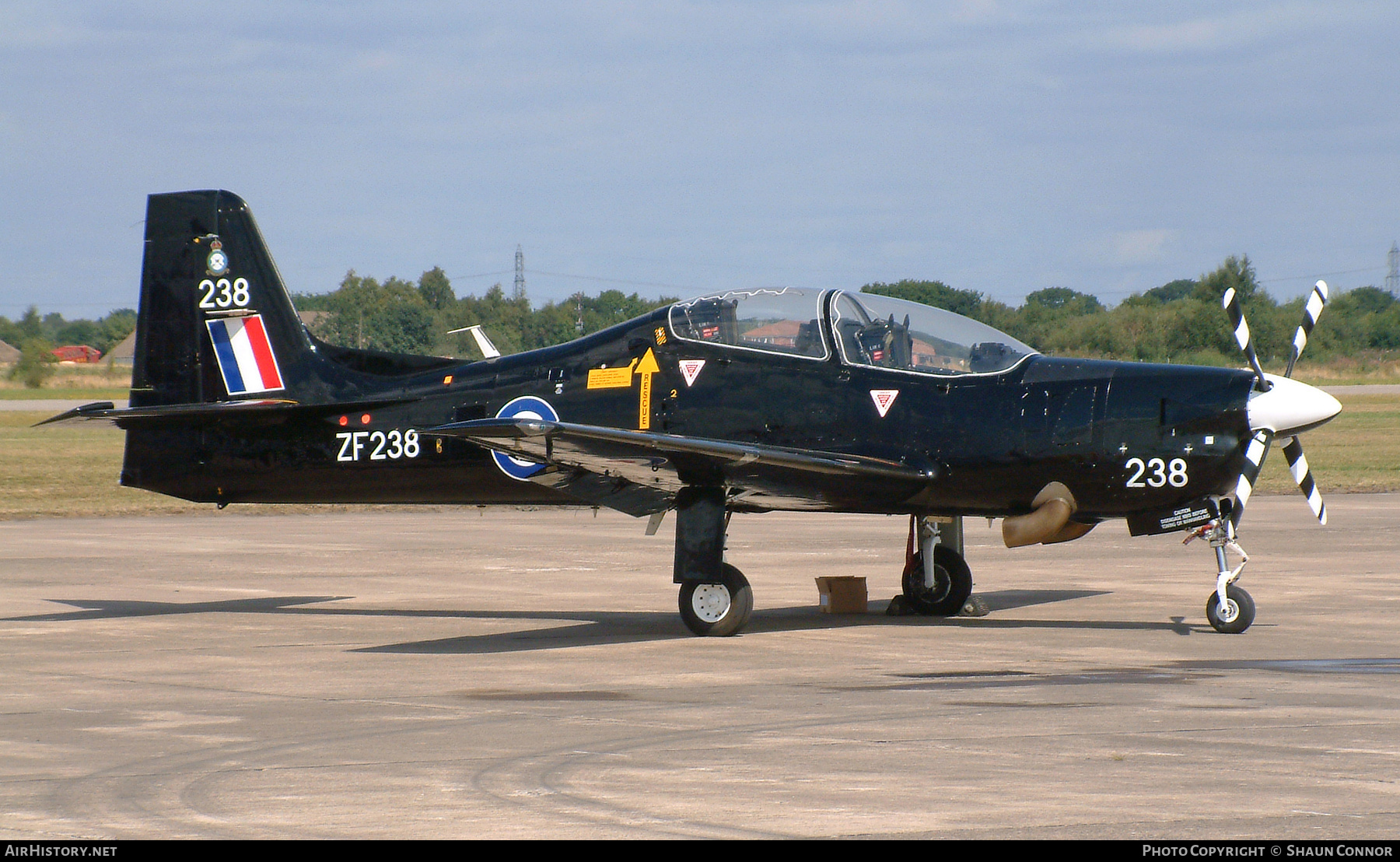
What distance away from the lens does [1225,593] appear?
1206 cm

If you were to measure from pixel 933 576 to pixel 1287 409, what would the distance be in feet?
12.0

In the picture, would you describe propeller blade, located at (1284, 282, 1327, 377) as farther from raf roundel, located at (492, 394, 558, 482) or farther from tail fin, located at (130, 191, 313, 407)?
tail fin, located at (130, 191, 313, 407)

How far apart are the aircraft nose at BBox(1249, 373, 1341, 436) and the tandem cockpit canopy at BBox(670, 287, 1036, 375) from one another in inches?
73.8

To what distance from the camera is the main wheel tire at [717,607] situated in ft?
40.2

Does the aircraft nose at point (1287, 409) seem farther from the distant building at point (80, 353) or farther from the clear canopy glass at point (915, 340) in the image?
the distant building at point (80, 353)

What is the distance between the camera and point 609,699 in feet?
30.3

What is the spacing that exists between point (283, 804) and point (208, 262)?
9439 mm

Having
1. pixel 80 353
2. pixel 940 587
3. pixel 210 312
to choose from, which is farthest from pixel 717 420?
pixel 80 353

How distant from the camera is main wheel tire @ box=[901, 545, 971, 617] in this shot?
13836mm

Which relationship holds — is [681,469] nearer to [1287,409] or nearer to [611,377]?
[611,377]

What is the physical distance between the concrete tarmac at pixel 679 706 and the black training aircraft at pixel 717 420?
105 centimetres

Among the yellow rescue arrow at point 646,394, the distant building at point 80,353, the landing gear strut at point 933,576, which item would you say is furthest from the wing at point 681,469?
the distant building at point 80,353

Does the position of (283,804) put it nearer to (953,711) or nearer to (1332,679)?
(953,711)

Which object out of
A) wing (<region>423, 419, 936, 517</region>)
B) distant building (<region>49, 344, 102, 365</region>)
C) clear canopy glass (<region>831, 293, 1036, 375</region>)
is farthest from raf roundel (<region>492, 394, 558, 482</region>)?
distant building (<region>49, 344, 102, 365</region>)
